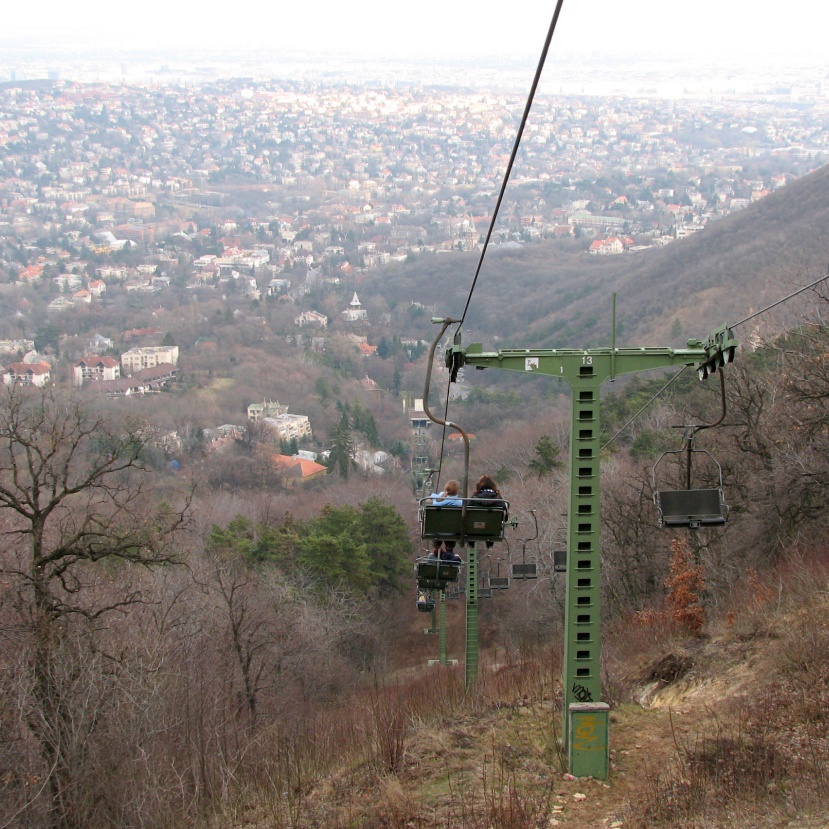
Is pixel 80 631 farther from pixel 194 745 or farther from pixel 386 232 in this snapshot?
pixel 386 232

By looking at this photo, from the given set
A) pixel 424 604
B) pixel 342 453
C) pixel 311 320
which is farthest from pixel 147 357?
pixel 424 604

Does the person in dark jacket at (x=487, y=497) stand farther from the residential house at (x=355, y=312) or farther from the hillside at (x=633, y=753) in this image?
the residential house at (x=355, y=312)

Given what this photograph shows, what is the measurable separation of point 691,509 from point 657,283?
67.1m

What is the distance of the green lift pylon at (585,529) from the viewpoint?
6.14 m

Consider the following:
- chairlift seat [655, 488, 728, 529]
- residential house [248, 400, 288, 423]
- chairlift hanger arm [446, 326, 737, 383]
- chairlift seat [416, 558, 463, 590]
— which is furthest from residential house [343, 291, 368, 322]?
chairlift hanger arm [446, 326, 737, 383]

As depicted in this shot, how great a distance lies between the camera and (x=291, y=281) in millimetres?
129250

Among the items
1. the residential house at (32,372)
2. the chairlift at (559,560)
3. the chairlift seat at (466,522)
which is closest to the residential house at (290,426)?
the residential house at (32,372)

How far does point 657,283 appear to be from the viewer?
233 feet

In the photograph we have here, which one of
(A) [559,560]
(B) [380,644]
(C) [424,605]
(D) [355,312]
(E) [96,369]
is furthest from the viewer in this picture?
(D) [355,312]

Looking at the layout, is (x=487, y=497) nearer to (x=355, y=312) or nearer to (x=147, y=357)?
(x=147, y=357)

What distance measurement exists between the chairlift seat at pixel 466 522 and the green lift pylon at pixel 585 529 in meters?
1.21

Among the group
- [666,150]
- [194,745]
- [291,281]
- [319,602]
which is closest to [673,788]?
[194,745]

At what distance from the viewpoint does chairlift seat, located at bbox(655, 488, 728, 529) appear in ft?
21.4

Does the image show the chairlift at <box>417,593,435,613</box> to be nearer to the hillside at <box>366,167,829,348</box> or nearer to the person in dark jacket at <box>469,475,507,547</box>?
the person in dark jacket at <box>469,475,507,547</box>
